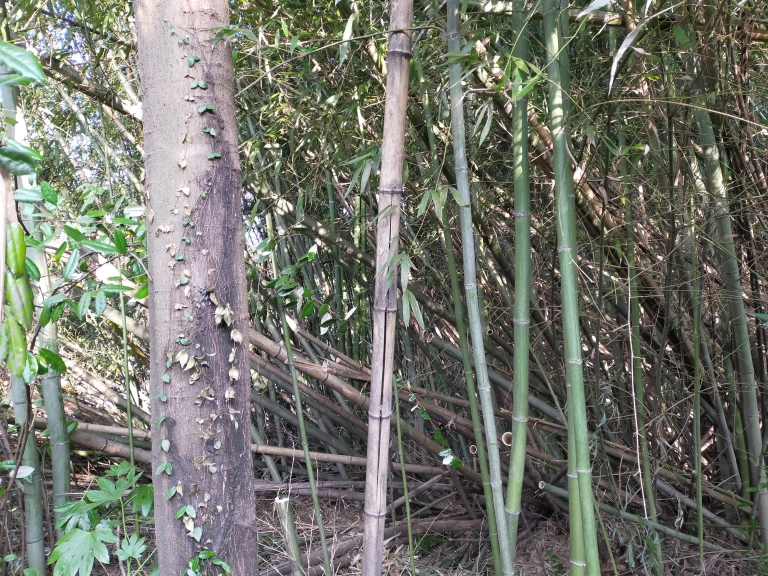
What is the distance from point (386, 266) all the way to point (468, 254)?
0.23 meters

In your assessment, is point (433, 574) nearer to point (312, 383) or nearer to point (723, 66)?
point (312, 383)

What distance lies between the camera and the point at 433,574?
213 centimetres

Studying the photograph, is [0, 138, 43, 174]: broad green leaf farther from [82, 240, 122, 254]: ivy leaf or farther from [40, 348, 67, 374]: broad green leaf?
[40, 348, 67, 374]: broad green leaf

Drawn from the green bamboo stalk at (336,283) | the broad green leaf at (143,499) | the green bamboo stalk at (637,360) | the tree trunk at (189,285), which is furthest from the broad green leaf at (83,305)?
the green bamboo stalk at (637,360)

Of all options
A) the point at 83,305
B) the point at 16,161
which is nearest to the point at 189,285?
the point at 83,305

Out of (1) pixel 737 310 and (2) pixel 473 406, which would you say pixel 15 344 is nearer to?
(2) pixel 473 406

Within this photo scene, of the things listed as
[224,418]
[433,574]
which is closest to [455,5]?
[224,418]

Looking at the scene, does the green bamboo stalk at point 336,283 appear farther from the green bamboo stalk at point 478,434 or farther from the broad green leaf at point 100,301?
the broad green leaf at point 100,301

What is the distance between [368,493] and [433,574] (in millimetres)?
1117

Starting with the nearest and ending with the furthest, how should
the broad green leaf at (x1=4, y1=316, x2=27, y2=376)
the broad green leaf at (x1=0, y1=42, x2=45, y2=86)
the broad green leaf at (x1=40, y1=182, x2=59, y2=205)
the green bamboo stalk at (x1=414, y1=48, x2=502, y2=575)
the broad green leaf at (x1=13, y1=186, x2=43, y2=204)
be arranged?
the broad green leaf at (x1=0, y1=42, x2=45, y2=86) → the broad green leaf at (x1=4, y1=316, x2=27, y2=376) → the broad green leaf at (x1=13, y1=186, x2=43, y2=204) → the broad green leaf at (x1=40, y1=182, x2=59, y2=205) → the green bamboo stalk at (x1=414, y1=48, x2=502, y2=575)

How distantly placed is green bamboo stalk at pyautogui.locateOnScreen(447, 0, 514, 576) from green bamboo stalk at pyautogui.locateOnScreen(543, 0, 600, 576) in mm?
153

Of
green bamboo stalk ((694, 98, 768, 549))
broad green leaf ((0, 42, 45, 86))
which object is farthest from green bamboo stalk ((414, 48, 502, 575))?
broad green leaf ((0, 42, 45, 86))

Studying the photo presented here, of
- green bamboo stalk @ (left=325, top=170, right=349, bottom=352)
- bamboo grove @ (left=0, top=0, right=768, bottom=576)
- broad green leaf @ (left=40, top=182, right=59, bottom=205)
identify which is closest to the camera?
broad green leaf @ (left=40, top=182, right=59, bottom=205)

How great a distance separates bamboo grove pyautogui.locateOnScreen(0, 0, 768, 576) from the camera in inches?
52.2
